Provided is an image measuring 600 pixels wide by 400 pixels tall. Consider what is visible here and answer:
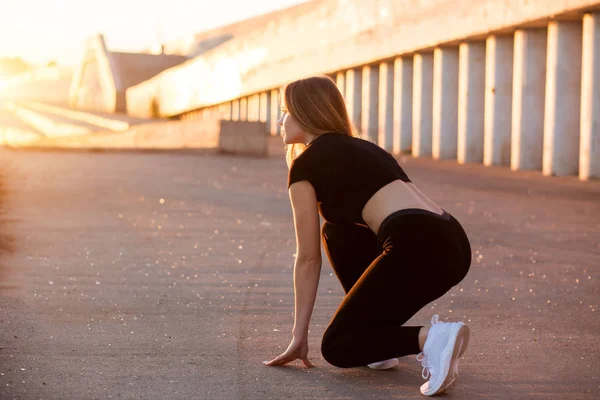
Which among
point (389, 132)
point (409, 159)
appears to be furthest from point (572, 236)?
point (389, 132)

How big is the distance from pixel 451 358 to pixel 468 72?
14584 millimetres

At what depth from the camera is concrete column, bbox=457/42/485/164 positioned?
18.2m

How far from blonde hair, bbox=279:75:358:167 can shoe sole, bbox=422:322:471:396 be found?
3.10 feet

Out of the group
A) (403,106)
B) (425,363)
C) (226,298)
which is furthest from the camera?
(403,106)

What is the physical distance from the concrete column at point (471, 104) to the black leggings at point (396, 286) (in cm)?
1385

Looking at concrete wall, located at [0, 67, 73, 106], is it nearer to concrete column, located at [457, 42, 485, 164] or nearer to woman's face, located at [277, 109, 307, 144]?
concrete column, located at [457, 42, 485, 164]

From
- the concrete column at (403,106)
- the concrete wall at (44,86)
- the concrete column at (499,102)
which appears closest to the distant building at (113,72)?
the concrete wall at (44,86)

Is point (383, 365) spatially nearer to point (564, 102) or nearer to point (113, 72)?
point (564, 102)

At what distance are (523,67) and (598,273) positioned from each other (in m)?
9.39

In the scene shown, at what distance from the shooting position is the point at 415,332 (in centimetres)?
421

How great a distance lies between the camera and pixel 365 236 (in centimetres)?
460

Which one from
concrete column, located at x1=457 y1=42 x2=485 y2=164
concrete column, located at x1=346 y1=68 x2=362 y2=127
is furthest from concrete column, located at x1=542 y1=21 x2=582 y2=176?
concrete column, located at x1=346 y1=68 x2=362 y2=127

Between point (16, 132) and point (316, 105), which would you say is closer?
point (316, 105)

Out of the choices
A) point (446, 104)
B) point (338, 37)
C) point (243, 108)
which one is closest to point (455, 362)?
point (446, 104)
